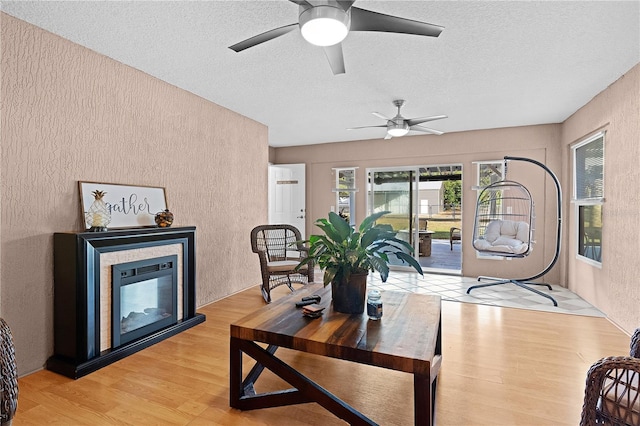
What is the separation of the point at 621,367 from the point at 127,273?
118 inches

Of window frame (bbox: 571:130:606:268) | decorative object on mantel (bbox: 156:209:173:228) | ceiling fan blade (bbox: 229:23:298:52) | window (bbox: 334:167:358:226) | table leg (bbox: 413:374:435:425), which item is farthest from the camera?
window (bbox: 334:167:358:226)

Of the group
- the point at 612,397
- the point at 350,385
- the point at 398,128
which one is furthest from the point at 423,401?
the point at 398,128

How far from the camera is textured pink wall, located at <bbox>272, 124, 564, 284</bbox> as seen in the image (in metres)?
5.07

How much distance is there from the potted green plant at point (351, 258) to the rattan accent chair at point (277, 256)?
183cm

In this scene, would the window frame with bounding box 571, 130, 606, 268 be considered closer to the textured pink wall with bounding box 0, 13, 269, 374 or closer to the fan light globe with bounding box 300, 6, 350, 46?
the fan light globe with bounding box 300, 6, 350, 46

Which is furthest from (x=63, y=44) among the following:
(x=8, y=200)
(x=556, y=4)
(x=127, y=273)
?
(x=556, y=4)

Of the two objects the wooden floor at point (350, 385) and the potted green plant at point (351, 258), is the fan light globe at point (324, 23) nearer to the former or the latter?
the potted green plant at point (351, 258)

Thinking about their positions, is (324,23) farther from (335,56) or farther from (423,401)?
(423,401)

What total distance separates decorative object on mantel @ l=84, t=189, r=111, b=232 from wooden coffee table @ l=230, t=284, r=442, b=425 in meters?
1.49

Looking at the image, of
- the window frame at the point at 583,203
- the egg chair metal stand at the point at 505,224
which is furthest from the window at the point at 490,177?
the window frame at the point at 583,203

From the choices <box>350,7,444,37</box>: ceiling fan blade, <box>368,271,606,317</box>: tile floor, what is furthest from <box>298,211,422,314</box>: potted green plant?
<box>368,271,606,317</box>: tile floor

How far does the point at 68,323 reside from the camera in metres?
2.35

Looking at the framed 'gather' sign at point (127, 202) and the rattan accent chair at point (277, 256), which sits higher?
the framed 'gather' sign at point (127, 202)

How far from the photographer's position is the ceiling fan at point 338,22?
1692mm
